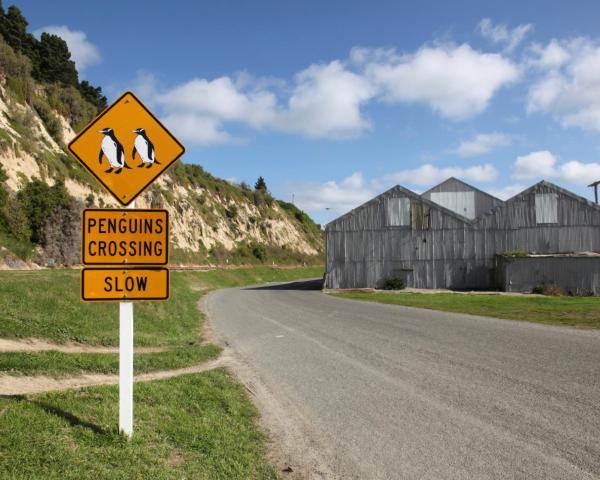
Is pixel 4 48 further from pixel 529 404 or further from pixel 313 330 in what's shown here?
pixel 529 404

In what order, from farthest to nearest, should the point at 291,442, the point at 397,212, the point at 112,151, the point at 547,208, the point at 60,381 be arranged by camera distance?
the point at 397,212 → the point at 547,208 → the point at 60,381 → the point at 291,442 → the point at 112,151

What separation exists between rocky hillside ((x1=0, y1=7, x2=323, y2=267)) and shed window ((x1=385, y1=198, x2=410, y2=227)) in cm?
2187

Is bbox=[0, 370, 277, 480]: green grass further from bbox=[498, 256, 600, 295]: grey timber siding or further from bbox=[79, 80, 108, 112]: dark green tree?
bbox=[79, 80, 108, 112]: dark green tree

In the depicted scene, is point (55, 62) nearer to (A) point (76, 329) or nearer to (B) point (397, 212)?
(B) point (397, 212)

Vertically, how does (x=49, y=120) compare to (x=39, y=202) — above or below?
above

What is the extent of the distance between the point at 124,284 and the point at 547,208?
139ft

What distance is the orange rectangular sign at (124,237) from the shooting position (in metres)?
5.49

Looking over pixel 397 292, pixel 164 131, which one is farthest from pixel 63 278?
pixel 397 292

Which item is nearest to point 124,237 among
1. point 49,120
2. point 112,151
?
point 112,151

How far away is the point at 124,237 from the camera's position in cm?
559

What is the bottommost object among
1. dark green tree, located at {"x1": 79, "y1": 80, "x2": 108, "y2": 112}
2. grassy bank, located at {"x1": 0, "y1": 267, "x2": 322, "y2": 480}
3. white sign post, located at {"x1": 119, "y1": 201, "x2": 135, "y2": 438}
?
grassy bank, located at {"x1": 0, "y1": 267, "x2": 322, "y2": 480}

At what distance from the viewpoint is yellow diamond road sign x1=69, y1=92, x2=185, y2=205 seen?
5.61 meters

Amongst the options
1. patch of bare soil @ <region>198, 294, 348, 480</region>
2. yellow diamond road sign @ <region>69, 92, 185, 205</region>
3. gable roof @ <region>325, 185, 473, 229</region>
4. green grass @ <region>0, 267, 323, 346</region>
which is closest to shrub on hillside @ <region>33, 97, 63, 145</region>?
gable roof @ <region>325, 185, 473, 229</region>

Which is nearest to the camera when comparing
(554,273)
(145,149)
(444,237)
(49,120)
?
(145,149)
